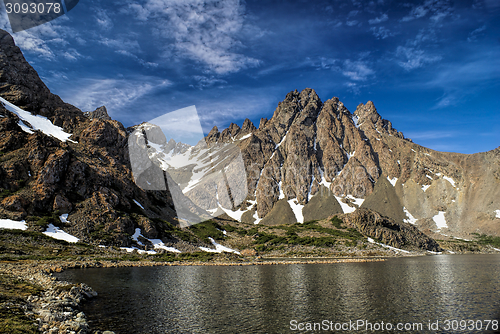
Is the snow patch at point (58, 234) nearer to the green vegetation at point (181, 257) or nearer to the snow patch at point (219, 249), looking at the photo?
the green vegetation at point (181, 257)

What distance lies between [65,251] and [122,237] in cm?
2301

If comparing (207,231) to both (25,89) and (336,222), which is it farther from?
(25,89)

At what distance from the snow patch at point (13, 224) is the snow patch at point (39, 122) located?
58.6 metres

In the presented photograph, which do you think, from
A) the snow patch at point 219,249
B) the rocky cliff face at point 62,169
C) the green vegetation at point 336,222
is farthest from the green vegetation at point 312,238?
the rocky cliff face at point 62,169

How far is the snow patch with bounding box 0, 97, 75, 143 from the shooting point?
126312 mm

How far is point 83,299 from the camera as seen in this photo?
32156 millimetres

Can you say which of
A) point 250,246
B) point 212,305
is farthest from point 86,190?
point 212,305

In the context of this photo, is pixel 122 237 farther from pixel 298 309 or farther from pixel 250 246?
pixel 298 309

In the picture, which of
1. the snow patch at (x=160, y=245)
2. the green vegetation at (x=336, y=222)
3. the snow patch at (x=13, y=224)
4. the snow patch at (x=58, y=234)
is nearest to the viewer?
the snow patch at (x=13, y=224)

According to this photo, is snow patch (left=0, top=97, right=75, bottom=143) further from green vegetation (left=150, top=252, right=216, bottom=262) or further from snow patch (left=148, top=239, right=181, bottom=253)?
green vegetation (left=150, top=252, right=216, bottom=262)

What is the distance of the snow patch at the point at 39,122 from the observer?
12631 cm

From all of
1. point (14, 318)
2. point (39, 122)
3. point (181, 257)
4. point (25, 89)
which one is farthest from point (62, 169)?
point (14, 318)

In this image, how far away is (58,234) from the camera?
85.1 metres

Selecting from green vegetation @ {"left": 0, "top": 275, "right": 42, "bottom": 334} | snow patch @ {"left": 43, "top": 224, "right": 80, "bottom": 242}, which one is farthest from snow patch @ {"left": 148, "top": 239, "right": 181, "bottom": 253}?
green vegetation @ {"left": 0, "top": 275, "right": 42, "bottom": 334}
